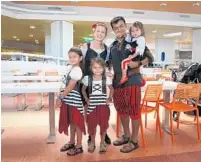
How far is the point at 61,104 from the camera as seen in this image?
9.26ft

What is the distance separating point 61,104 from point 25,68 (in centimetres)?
624

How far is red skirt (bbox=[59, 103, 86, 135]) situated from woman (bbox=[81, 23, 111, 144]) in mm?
440

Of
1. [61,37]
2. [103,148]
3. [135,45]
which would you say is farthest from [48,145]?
[61,37]

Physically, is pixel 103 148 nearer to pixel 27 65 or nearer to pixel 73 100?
pixel 73 100

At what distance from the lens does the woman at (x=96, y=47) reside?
283 centimetres

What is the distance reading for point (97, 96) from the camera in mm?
2801

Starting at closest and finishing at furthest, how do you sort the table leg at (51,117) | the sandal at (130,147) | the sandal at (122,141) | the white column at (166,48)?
1. the sandal at (130,147)
2. the sandal at (122,141)
3. the table leg at (51,117)
4. the white column at (166,48)

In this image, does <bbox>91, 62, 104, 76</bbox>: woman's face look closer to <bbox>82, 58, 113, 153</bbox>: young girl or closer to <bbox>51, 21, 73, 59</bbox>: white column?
<bbox>82, 58, 113, 153</bbox>: young girl

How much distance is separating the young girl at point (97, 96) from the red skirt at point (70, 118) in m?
0.10

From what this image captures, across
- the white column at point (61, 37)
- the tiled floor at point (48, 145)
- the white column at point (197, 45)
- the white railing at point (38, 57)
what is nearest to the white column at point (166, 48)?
the white column at point (197, 45)

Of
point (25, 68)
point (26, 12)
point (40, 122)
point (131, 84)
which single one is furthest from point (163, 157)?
point (26, 12)

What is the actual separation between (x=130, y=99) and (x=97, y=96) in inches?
15.3

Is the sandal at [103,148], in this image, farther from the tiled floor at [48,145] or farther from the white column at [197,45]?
the white column at [197,45]

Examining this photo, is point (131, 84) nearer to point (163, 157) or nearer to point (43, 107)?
point (163, 157)
